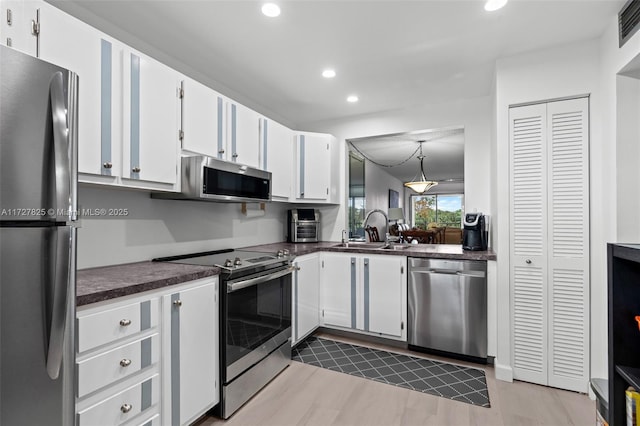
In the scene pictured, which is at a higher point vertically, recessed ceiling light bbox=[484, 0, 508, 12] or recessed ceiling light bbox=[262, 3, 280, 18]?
recessed ceiling light bbox=[262, 3, 280, 18]

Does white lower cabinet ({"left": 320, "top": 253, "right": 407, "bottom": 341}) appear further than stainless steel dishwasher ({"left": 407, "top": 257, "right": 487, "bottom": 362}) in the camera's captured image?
Yes

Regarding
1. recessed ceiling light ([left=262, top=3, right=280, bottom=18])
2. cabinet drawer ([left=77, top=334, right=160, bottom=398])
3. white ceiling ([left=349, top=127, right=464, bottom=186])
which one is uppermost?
recessed ceiling light ([left=262, top=3, right=280, bottom=18])

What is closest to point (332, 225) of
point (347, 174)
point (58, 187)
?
point (347, 174)

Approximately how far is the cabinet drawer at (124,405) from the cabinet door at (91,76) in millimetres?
1038

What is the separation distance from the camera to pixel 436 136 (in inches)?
191

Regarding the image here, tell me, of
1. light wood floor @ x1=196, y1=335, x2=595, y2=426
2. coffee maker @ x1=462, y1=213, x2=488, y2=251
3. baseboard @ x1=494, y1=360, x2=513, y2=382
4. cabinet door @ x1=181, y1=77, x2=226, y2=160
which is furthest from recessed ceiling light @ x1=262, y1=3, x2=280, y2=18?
baseboard @ x1=494, y1=360, x2=513, y2=382

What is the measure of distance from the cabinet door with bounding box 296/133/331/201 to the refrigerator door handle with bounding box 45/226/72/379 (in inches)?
98.8

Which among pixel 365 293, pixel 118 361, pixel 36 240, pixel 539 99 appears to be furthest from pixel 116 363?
pixel 539 99

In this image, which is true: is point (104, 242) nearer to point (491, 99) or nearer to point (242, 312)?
point (242, 312)

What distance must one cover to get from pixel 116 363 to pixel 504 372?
254 cm

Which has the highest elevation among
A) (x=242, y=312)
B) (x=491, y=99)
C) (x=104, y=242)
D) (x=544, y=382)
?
(x=491, y=99)

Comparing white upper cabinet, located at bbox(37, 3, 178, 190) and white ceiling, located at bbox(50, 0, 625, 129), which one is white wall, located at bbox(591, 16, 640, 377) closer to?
white ceiling, located at bbox(50, 0, 625, 129)

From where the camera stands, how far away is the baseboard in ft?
7.53

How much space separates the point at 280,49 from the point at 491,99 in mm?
2072
